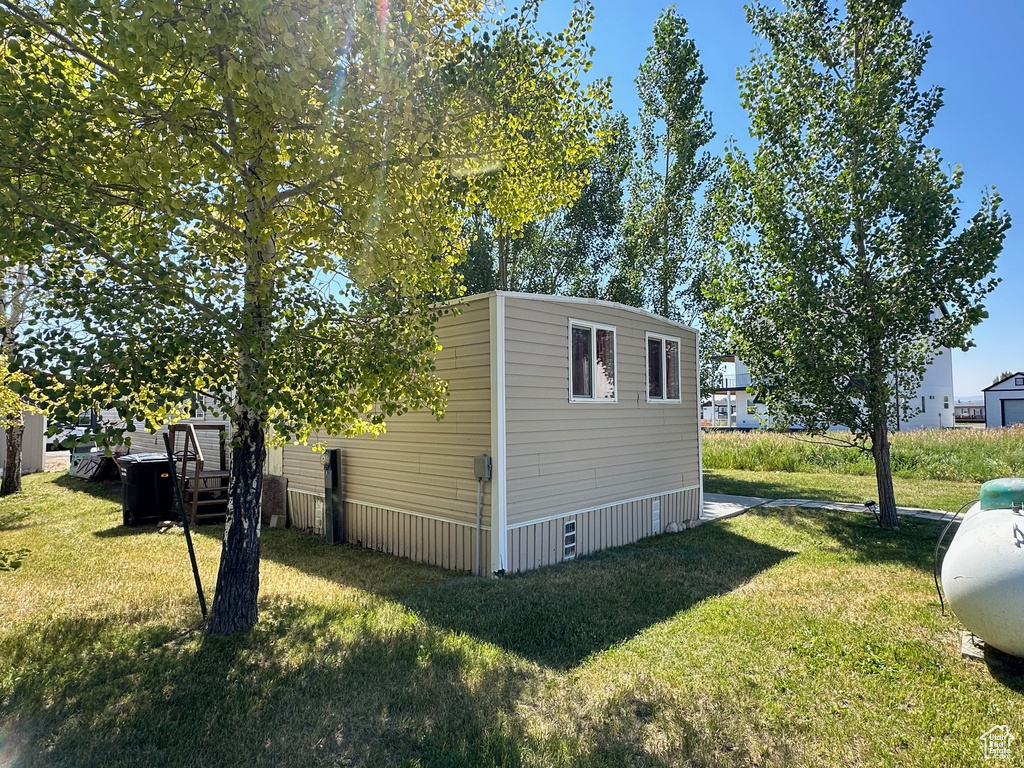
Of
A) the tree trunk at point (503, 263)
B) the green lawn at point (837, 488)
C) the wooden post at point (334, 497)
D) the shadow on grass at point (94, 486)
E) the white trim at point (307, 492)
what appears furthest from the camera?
the tree trunk at point (503, 263)

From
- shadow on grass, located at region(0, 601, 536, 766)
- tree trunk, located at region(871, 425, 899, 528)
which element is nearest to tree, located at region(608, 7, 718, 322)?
tree trunk, located at region(871, 425, 899, 528)

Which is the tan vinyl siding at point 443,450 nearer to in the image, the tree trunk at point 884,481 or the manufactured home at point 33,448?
the tree trunk at point 884,481

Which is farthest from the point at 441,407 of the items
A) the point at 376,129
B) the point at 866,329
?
the point at 866,329

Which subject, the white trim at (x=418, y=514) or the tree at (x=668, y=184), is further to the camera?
the tree at (x=668, y=184)

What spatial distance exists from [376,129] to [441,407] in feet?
9.18

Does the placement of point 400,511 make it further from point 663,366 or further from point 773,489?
point 773,489

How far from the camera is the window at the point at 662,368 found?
9492mm

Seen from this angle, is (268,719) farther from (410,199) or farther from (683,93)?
(683,93)

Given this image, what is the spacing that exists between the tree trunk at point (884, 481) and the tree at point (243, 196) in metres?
8.00

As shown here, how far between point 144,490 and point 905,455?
18478 millimetres

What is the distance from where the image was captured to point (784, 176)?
10.3 meters

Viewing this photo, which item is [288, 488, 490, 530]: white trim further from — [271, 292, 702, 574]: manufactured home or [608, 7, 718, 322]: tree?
[608, 7, 718, 322]: tree

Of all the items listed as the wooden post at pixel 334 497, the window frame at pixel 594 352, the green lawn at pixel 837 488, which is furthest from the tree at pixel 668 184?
the wooden post at pixel 334 497

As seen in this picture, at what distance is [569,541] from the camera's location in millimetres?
7719
